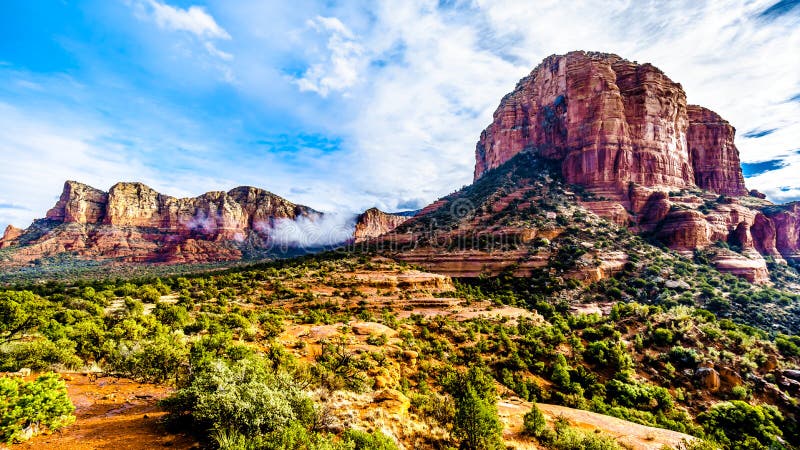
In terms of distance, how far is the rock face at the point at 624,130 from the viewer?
3364 inches

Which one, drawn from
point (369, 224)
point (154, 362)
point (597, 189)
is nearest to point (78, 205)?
point (369, 224)

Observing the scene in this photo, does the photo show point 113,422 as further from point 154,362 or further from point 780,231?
point 780,231

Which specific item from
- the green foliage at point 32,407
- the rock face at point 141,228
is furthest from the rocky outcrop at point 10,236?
the green foliage at point 32,407

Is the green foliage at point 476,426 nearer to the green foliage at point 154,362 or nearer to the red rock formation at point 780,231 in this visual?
the green foliage at point 154,362

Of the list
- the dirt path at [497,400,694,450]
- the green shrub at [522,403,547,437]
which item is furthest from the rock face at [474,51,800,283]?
the green shrub at [522,403,547,437]

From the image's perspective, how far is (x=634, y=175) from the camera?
279 feet

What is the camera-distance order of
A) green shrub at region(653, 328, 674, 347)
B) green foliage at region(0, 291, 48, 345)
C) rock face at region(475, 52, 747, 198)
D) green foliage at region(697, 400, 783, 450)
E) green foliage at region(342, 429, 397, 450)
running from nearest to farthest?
green foliage at region(342, 429, 397, 450)
green foliage at region(0, 291, 48, 345)
green foliage at region(697, 400, 783, 450)
green shrub at region(653, 328, 674, 347)
rock face at region(475, 52, 747, 198)

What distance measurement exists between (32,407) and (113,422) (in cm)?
241

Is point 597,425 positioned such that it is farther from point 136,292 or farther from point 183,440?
point 136,292

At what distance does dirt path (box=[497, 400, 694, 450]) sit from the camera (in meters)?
14.0

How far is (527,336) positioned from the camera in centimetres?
3156

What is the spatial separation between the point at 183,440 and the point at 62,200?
212 m

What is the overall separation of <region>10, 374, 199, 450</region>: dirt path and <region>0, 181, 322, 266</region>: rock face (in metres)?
141

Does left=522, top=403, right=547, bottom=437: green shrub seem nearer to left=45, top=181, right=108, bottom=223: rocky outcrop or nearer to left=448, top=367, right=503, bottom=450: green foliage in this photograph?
left=448, top=367, right=503, bottom=450: green foliage
